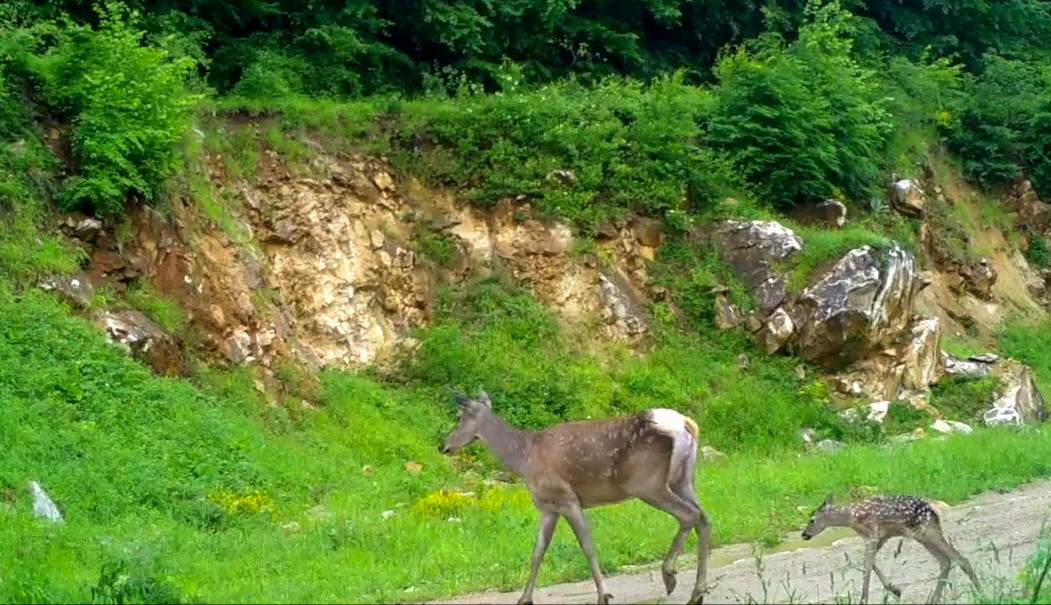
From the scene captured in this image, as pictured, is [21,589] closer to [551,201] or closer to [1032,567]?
[1032,567]

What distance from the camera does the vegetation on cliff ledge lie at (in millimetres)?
15320

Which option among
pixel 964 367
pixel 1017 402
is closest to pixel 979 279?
pixel 964 367

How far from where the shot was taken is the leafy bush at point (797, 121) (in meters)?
29.5

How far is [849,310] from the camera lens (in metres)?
26.9

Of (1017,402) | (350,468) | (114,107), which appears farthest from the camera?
(1017,402)

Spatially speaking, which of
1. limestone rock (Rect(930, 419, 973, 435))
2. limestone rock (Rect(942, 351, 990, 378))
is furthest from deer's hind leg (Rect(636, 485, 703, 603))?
limestone rock (Rect(942, 351, 990, 378))

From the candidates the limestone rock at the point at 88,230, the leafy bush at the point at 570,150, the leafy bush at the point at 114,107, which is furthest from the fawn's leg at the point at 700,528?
the leafy bush at the point at 570,150

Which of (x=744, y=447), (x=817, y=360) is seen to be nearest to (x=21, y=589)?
(x=744, y=447)

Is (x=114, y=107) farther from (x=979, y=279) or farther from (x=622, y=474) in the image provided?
(x=979, y=279)

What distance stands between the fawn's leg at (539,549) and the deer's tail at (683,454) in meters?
1.09

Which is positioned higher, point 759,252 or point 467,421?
point 467,421

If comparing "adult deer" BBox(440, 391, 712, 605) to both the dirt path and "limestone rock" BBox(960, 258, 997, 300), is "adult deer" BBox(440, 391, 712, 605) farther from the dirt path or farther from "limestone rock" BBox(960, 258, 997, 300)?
"limestone rock" BBox(960, 258, 997, 300)

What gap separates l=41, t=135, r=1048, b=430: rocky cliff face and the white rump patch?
33.0ft

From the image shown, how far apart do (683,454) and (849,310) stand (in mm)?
15763
